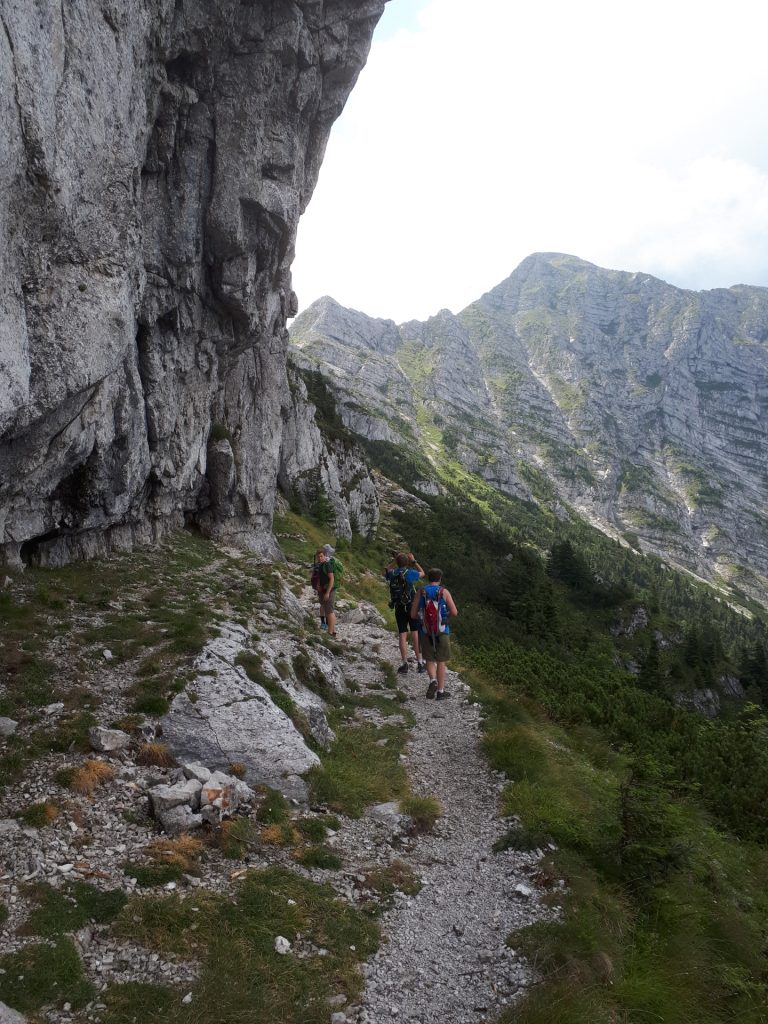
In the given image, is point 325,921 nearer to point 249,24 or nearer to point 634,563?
point 249,24

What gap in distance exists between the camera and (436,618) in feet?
47.9

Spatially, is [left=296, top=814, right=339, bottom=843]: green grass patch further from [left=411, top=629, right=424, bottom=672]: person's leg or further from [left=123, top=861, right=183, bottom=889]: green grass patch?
[left=411, top=629, right=424, bottom=672]: person's leg

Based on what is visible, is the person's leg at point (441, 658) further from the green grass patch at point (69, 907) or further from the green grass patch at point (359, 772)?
the green grass patch at point (69, 907)

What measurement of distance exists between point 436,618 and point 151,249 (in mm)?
21477

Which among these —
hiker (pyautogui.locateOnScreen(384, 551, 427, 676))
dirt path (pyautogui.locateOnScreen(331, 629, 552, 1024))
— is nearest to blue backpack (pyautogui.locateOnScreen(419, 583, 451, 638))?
hiker (pyautogui.locateOnScreen(384, 551, 427, 676))

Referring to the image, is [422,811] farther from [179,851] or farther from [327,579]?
[327,579]

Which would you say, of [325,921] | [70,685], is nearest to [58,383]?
[70,685]

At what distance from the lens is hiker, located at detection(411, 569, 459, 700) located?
14.6m

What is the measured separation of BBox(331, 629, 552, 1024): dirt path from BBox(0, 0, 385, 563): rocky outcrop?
12420 millimetres

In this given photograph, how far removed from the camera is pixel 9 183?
38.9 ft

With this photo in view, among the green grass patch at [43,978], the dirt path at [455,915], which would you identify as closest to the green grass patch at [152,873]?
the green grass patch at [43,978]

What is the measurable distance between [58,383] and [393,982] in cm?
1536

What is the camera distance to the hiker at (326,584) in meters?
19.9

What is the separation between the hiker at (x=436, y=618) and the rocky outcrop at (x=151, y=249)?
430 inches
